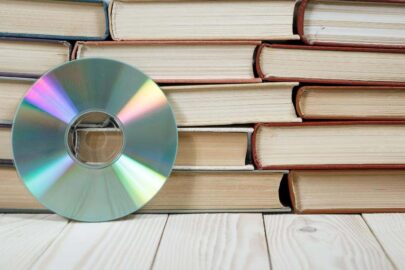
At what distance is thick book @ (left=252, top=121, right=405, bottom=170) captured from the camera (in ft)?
2.60

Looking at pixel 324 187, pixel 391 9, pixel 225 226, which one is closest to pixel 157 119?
pixel 225 226

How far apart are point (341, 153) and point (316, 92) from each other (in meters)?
0.11

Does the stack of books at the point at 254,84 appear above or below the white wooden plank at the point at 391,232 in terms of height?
above

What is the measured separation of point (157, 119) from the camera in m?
0.76

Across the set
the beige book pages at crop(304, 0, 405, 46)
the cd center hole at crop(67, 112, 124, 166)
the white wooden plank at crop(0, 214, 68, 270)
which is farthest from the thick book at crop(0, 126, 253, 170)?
the beige book pages at crop(304, 0, 405, 46)

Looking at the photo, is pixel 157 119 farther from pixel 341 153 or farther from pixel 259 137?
pixel 341 153

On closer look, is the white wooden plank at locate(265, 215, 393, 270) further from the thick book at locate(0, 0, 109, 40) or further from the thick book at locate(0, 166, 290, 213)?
the thick book at locate(0, 0, 109, 40)

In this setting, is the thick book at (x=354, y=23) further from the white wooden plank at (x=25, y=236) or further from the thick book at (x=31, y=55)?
the white wooden plank at (x=25, y=236)

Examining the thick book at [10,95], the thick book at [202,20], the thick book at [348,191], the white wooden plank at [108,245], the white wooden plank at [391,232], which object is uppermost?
the thick book at [202,20]

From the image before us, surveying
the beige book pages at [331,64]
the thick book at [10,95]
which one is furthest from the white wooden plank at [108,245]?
the beige book pages at [331,64]

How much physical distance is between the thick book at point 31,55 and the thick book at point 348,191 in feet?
1.41

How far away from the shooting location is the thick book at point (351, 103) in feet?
2.59

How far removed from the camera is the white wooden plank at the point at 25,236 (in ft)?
2.01

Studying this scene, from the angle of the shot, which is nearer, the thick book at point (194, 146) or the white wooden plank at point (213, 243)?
the white wooden plank at point (213, 243)
